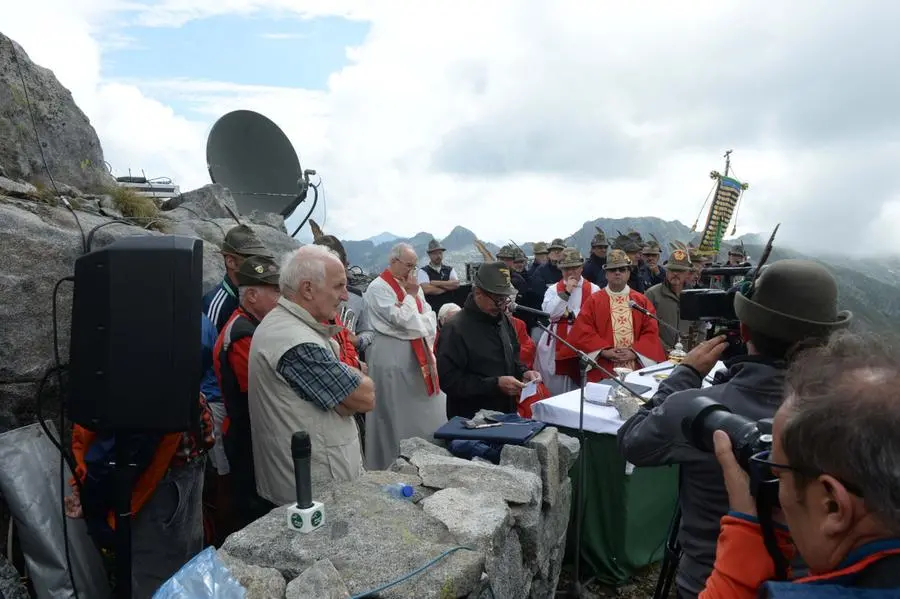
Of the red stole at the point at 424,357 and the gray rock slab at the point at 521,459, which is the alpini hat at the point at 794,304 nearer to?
the gray rock slab at the point at 521,459

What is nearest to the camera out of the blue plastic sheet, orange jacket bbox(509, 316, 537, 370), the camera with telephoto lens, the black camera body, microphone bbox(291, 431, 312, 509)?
the camera with telephoto lens

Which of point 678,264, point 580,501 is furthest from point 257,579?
point 678,264

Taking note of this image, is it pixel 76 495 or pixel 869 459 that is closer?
pixel 869 459

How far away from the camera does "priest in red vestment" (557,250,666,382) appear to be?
5.83 m

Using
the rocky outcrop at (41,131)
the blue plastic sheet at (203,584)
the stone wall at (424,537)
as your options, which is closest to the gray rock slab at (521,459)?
the stone wall at (424,537)

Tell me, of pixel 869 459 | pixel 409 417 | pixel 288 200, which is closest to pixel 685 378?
pixel 869 459

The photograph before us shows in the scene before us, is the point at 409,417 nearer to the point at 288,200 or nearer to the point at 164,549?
the point at 164,549

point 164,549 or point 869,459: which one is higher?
point 869,459

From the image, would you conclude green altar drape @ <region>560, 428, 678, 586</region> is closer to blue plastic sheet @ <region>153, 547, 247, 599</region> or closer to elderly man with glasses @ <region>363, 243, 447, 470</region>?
elderly man with glasses @ <region>363, 243, 447, 470</region>

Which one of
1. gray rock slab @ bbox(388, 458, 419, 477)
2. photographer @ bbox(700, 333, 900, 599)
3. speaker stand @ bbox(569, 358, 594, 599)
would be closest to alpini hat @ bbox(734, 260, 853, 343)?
photographer @ bbox(700, 333, 900, 599)

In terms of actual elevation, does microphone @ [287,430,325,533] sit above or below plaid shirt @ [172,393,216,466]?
above

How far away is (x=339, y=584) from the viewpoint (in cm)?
168

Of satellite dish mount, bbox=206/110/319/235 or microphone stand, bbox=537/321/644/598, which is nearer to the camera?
microphone stand, bbox=537/321/644/598

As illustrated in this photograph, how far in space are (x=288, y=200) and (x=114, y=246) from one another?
685 cm
